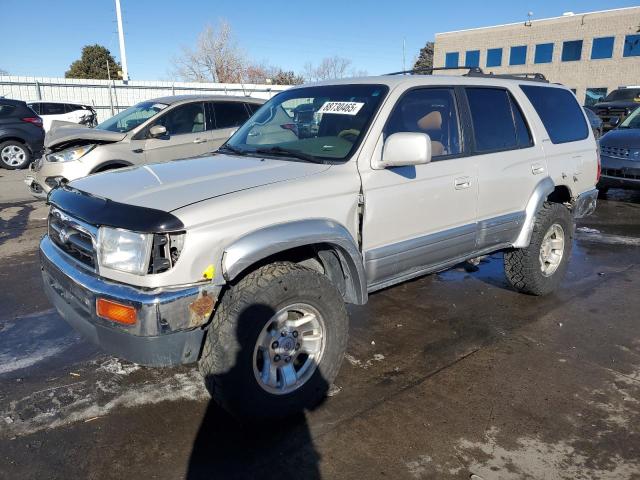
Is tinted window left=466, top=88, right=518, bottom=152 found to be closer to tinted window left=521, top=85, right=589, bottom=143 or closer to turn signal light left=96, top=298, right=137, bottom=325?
tinted window left=521, top=85, right=589, bottom=143

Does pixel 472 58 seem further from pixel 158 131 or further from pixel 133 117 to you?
pixel 158 131

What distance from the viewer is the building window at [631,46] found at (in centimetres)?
3578

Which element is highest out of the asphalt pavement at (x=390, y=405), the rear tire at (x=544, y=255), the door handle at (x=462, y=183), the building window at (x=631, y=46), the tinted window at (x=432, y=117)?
the building window at (x=631, y=46)

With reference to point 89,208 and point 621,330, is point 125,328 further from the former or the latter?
point 621,330

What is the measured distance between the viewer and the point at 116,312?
8.00ft

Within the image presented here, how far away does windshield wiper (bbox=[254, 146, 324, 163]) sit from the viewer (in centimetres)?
329

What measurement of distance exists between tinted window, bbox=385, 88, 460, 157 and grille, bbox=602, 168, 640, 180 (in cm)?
661

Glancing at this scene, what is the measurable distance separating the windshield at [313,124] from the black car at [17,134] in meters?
11.6

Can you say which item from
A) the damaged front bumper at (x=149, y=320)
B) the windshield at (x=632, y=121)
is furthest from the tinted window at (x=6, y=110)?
the windshield at (x=632, y=121)

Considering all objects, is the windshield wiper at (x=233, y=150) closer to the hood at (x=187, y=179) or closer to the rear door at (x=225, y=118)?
the hood at (x=187, y=179)

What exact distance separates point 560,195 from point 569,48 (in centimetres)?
4179

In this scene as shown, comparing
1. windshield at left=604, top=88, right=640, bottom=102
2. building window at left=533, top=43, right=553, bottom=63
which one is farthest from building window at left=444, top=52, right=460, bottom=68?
windshield at left=604, top=88, right=640, bottom=102

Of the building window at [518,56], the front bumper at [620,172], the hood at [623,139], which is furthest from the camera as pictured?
the building window at [518,56]

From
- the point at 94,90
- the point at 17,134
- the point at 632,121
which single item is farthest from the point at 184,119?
the point at 94,90
